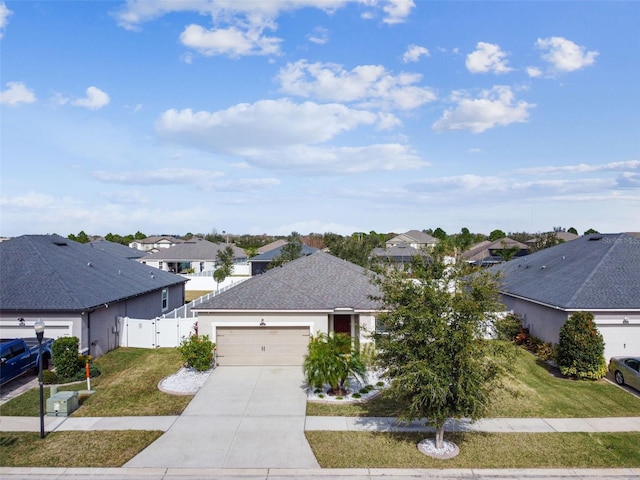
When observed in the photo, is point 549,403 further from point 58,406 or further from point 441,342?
point 58,406

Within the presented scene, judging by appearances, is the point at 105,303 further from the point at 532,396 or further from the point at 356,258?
the point at 356,258

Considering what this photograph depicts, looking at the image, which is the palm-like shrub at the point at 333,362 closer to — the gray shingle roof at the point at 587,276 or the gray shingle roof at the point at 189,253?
the gray shingle roof at the point at 587,276

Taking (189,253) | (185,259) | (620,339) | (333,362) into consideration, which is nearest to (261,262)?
(185,259)

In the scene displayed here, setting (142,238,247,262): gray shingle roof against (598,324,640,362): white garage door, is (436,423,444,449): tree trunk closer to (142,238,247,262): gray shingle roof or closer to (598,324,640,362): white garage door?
(598,324,640,362): white garage door

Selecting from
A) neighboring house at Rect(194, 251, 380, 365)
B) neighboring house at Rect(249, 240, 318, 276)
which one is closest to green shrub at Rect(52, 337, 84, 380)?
neighboring house at Rect(194, 251, 380, 365)

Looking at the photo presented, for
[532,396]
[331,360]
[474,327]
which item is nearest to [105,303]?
[331,360]
